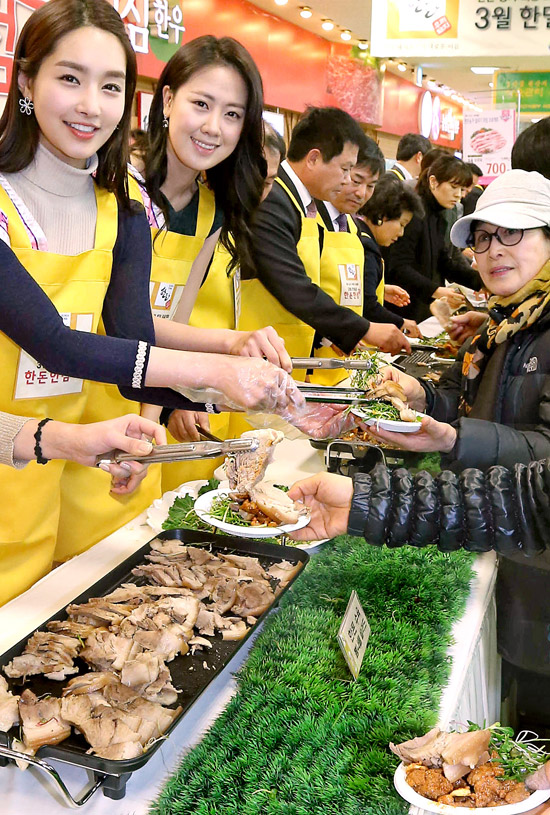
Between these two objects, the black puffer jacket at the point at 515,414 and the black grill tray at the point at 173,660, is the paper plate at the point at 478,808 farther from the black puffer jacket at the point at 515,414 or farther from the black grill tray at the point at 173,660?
the black puffer jacket at the point at 515,414

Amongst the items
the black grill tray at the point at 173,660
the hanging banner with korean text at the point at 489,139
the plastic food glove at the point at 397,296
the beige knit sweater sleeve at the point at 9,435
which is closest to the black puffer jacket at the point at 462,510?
the black grill tray at the point at 173,660

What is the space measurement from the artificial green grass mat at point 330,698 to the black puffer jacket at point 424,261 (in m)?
3.66

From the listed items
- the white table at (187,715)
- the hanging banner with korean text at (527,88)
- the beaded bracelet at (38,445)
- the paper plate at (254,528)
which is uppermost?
the hanging banner with korean text at (527,88)

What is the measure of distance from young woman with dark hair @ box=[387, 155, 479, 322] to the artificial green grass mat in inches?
140

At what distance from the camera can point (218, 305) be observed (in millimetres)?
2686

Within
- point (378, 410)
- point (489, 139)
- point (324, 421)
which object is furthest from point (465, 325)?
point (489, 139)

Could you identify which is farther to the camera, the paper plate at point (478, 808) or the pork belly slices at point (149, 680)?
the pork belly slices at point (149, 680)

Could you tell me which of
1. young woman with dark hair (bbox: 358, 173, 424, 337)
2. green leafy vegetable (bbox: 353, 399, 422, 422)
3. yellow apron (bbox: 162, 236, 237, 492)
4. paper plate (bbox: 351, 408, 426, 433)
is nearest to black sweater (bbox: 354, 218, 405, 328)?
young woman with dark hair (bbox: 358, 173, 424, 337)

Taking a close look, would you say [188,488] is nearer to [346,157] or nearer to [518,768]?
[518,768]

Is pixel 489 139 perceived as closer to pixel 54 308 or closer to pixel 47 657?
pixel 54 308

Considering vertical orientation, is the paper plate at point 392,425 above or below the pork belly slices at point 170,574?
above

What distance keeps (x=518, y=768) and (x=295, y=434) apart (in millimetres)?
1086

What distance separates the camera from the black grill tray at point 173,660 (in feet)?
3.34

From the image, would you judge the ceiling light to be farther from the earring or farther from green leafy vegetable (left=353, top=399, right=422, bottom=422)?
the earring
